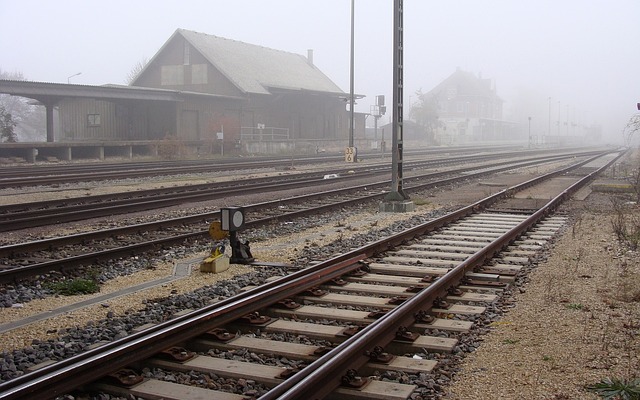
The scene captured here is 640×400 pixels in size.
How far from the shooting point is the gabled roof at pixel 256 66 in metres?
55.7

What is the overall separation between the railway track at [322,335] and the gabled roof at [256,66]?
45.0 metres

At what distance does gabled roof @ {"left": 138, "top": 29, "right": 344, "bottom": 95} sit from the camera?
55.7 metres

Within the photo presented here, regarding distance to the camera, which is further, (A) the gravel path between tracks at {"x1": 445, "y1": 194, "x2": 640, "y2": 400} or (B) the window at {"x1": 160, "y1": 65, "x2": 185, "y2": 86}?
(B) the window at {"x1": 160, "y1": 65, "x2": 185, "y2": 86}

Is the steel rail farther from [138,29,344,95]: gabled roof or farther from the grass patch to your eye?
[138,29,344,95]: gabled roof

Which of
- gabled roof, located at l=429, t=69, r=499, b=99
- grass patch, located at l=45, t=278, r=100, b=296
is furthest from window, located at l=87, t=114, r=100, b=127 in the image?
gabled roof, located at l=429, t=69, r=499, b=99

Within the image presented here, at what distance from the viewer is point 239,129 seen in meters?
51.4

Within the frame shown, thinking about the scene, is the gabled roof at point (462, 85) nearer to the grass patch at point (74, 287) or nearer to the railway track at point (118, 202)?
the railway track at point (118, 202)

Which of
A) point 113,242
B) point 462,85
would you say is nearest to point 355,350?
point 113,242

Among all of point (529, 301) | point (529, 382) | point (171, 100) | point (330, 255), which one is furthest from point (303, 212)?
point (171, 100)

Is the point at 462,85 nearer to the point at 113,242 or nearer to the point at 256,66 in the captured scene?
the point at 256,66

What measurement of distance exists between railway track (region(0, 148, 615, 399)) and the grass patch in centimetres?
220

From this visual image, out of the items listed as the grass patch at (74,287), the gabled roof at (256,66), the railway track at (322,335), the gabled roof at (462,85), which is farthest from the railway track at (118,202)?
the gabled roof at (462,85)

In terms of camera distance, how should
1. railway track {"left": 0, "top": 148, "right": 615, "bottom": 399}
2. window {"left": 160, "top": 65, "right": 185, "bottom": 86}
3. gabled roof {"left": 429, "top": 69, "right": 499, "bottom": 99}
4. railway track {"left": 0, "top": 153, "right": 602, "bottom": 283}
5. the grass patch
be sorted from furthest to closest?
gabled roof {"left": 429, "top": 69, "right": 499, "bottom": 99}, window {"left": 160, "top": 65, "right": 185, "bottom": 86}, railway track {"left": 0, "top": 153, "right": 602, "bottom": 283}, the grass patch, railway track {"left": 0, "top": 148, "right": 615, "bottom": 399}

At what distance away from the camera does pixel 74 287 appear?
8.39 m
